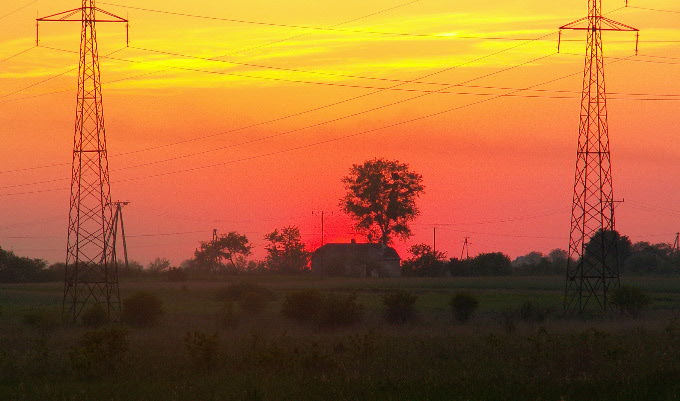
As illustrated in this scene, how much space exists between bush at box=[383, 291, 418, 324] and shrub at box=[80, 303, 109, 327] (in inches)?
609

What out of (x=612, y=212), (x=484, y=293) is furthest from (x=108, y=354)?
(x=484, y=293)

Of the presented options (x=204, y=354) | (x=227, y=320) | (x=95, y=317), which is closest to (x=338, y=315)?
(x=227, y=320)

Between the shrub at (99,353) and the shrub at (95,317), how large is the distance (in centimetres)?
1908

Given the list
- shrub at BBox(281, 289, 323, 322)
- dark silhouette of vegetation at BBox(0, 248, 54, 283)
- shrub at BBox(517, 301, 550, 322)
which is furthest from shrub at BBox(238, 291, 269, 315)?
dark silhouette of vegetation at BBox(0, 248, 54, 283)

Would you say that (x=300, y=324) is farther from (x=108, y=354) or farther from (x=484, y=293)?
(x=484, y=293)

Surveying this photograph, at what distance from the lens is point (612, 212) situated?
53.2 metres

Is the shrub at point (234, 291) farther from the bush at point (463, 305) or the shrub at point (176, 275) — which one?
the shrub at point (176, 275)

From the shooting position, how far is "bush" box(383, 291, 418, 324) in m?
52.7

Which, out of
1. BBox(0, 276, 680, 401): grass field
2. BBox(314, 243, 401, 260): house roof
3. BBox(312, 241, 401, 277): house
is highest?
BBox(314, 243, 401, 260): house roof

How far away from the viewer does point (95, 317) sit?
49531mm

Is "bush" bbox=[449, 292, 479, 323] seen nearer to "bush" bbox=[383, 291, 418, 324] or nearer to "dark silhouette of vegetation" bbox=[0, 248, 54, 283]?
"bush" bbox=[383, 291, 418, 324]

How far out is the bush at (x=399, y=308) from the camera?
52672 mm

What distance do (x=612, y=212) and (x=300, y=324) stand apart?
18673 mm

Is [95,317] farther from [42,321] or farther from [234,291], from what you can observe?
[234,291]
